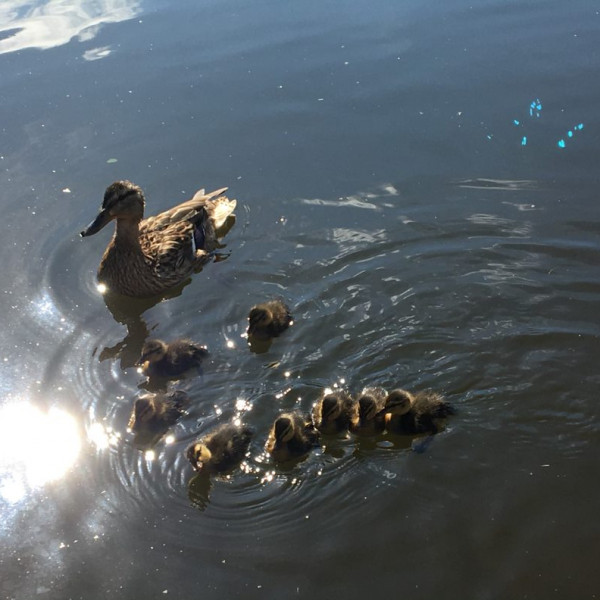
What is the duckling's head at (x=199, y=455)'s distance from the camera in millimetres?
3799

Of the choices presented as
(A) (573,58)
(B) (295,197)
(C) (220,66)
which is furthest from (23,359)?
(A) (573,58)

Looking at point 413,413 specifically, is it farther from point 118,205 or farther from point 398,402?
point 118,205

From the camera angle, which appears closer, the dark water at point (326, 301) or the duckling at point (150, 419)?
the dark water at point (326, 301)

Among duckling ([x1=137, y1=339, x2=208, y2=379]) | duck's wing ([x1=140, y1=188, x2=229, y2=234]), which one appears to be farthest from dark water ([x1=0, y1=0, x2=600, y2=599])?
duck's wing ([x1=140, y1=188, x2=229, y2=234])

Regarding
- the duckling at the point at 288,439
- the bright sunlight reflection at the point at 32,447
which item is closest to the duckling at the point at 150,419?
the bright sunlight reflection at the point at 32,447

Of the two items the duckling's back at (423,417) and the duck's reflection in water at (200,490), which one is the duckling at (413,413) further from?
the duck's reflection in water at (200,490)

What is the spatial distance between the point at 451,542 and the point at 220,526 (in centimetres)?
104

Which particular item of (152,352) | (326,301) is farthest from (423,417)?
(152,352)

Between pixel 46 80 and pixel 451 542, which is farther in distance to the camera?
pixel 46 80

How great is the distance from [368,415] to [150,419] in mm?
1130

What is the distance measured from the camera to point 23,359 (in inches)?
189

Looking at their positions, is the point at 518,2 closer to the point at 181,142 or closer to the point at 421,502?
the point at 181,142

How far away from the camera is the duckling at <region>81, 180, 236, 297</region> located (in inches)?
219

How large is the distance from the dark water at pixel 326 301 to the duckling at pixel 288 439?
83 millimetres
